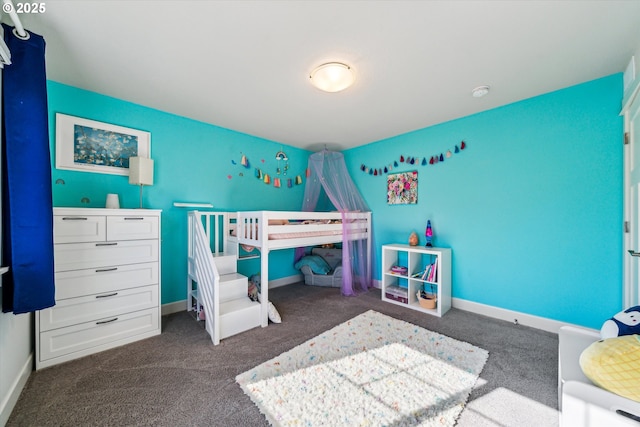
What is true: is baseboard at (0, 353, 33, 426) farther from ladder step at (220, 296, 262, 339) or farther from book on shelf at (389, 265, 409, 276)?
book on shelf at (389, 265, 409, 276)

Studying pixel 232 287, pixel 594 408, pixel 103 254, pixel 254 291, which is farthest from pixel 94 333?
pixel 594 408

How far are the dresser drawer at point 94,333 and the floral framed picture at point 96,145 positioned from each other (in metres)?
1.42

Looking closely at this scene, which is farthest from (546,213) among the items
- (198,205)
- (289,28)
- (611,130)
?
(198,205)

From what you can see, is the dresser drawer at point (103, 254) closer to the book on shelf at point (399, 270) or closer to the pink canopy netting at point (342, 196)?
the pink canopy netting at point (342, 196)

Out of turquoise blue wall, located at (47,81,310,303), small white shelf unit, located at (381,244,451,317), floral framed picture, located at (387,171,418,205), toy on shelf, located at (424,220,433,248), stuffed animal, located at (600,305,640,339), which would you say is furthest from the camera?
floral framed picture, located at (387,171,418,205)

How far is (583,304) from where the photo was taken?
221 cm

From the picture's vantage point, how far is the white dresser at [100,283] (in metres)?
1.86

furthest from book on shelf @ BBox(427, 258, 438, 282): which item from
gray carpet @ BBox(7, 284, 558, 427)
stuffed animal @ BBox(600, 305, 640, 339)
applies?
stuffed animal @ BBox(600, 305, 640, 339)

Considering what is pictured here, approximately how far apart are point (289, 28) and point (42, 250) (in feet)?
6.71

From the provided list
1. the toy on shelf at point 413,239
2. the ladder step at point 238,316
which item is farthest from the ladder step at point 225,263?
the toy on shelf at point 413,239

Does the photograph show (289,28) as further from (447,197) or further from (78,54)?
(447,197)

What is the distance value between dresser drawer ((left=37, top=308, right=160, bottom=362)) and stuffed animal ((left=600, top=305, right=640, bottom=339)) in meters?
3.23

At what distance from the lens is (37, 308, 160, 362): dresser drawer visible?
1.83 m

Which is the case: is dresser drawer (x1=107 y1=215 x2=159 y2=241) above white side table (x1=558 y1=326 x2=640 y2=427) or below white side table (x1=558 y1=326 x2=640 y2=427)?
above
